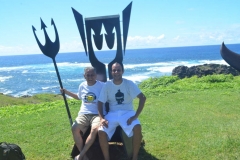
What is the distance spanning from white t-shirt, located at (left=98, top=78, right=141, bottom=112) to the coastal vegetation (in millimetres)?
951

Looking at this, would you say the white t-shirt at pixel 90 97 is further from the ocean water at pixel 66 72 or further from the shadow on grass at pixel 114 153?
the ocean water at pixel 66 72

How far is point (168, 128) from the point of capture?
6645 millimetres

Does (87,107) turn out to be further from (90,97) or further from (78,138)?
(78,138)

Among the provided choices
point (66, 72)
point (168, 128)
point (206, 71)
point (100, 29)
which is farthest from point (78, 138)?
point (66, 72)

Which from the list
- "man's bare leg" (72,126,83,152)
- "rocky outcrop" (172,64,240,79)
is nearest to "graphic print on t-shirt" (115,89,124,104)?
"man's bare leg" (72,126,83,152)

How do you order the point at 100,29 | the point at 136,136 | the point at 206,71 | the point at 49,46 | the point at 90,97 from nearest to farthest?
the point at 136,136 < the point at 90,97 < the point at 49,46 < the point at 100,29 < the point at 206,71

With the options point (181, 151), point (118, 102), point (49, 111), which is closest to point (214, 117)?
point (181, 151)

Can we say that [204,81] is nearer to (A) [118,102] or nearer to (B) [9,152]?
(A) [118,102]

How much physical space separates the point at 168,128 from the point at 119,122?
242 cm

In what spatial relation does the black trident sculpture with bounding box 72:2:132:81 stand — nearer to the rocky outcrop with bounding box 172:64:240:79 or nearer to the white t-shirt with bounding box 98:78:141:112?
the white t-shirt with bounding box 98:78:141:112

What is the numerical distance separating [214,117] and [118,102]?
12.5ft

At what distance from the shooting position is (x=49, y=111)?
930 centimetres

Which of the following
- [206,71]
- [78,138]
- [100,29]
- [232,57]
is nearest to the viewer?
[232,57]

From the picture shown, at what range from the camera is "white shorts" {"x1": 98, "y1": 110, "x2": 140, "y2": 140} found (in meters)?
4.45
